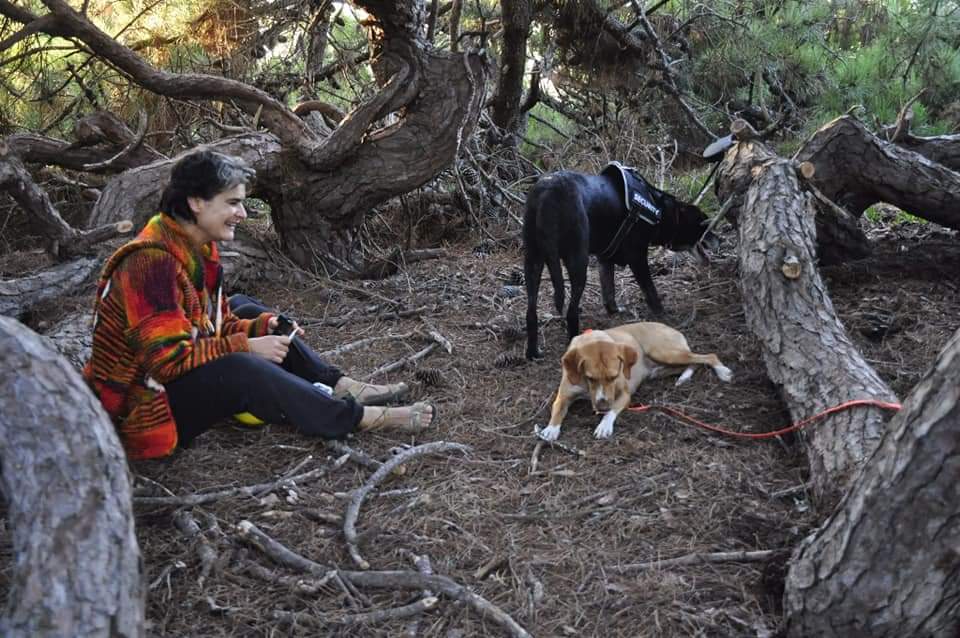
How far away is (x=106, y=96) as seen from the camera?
7824 millimetres

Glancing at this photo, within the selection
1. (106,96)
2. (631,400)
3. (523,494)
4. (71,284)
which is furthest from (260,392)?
(106,96)

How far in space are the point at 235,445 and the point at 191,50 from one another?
4.71 metres

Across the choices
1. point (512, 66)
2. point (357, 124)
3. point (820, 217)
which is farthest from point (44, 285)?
point (820, 217)

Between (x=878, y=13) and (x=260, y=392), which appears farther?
(x=878, y=13)

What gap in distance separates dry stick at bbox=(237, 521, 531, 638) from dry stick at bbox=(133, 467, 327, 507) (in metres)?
0.32

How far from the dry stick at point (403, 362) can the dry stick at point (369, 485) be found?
42.3 inches

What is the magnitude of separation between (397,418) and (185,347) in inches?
45.8

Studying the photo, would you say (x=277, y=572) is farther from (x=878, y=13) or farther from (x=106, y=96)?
(x=878, y=13)

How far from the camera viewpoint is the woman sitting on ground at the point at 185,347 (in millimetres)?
3574

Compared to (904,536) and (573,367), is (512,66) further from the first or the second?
(904,536)

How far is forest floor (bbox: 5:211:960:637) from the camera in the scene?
285 cm

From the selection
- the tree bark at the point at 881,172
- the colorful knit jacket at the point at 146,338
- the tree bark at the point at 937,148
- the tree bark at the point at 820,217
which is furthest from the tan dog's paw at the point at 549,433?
the tree bark at the point at 937,148

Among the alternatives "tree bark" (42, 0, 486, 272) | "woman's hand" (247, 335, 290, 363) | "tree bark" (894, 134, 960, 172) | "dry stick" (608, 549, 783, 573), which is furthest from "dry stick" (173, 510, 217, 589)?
"tree bark" (894, 134, 960, 172)

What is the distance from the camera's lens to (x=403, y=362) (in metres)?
5.29
